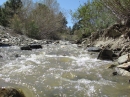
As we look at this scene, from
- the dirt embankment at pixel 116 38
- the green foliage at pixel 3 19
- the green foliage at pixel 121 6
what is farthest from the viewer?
the green foliage at pixel 3 19

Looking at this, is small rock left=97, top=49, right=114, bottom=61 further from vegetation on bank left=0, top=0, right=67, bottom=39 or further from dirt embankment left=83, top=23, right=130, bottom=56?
vegetation on bank left=0, top=0, right=67, bottom=39

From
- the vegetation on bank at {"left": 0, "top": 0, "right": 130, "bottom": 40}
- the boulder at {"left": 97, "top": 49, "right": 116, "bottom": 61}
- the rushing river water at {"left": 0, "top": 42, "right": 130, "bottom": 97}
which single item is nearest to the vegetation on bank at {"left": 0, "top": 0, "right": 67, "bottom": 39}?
the vegetation on bank at {"left": 0, "top": 0, "right": 130, "bottom": 40}

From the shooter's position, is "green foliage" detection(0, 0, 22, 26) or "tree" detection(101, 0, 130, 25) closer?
"tree" detection(101, 0, 130, 25)

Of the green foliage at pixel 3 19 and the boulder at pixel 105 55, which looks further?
the green foliage at pixel 3 19

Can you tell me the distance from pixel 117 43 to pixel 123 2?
307 cm

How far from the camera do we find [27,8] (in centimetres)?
3186

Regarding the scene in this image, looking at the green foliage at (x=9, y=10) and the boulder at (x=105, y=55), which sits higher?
the green foliage at (x=9, y=10)

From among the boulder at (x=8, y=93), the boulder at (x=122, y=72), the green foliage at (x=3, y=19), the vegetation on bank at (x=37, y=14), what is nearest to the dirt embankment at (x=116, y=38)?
the boulder at (x=122, y=72)

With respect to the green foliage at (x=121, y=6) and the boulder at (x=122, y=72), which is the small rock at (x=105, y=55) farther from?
the green foliage at (x=121, y=6)

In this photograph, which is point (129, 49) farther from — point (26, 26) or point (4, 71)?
point (26, 26)

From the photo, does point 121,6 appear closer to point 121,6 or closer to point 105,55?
point 121,6

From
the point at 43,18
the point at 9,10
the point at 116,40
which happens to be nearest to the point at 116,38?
the point at 116,40

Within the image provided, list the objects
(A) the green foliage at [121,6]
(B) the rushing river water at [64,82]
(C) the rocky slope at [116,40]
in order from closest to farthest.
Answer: (B) the rushing river water at [64,82] < (C) the rocky slope at [116,40] < (A) the green foliage at [121,6]

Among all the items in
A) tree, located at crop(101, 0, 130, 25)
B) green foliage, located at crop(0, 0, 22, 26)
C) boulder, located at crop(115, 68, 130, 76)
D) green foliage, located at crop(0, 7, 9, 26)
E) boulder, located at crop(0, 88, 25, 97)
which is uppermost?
green foliage, located at crop(0, 0, 22, 26)
